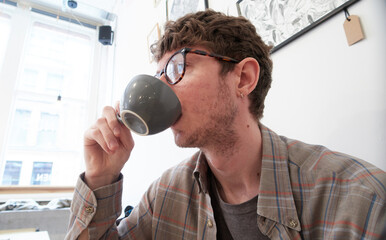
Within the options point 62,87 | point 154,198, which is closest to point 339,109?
point 154,198

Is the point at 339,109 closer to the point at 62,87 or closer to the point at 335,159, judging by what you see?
A: the point at 335,159

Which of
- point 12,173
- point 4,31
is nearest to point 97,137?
point 12,173

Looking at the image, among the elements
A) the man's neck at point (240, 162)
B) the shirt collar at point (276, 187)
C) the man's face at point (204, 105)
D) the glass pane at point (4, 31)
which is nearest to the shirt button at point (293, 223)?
the shirt collar at point (276, 187)

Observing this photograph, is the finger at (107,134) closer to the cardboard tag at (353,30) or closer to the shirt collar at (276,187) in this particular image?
the shirt collar at (276,187)

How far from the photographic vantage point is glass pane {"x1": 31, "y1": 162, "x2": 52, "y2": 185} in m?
3.55

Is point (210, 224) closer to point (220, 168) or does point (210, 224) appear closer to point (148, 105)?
point (220, 168)

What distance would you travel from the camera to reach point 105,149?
0.79 metres

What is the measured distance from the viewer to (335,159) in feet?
2.08

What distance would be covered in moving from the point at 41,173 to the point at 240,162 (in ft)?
12.8

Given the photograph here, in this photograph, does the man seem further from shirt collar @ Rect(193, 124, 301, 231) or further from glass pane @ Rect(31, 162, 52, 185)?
glass pane @ Rect(31, 162, 52, 185)

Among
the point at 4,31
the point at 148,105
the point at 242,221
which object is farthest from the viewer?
the point at 4,31

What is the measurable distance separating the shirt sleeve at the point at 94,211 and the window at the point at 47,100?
3361 mm

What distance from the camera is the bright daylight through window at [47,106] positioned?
351 centimetres

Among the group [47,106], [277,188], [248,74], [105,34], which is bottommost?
[277,188]
